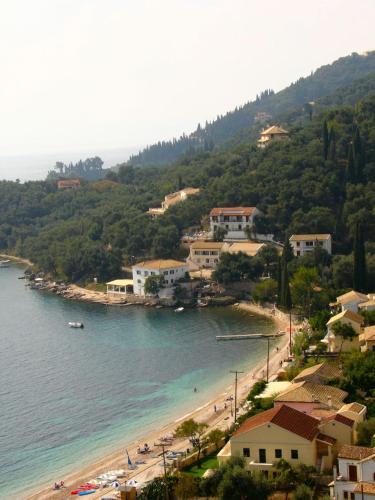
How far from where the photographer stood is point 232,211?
69.5 metres

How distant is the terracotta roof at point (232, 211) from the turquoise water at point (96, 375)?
38.8ft

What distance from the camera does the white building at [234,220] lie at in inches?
2704

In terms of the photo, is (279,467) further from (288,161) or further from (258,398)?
(288,161)

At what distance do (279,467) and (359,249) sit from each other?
89.3 ft

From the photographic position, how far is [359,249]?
51656mm

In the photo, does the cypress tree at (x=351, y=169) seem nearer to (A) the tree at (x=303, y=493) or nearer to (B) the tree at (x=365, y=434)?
(B) the tree at (x=365, y=434)

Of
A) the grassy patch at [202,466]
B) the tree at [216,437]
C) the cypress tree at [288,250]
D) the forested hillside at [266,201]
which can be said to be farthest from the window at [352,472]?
the cypress tree at [288,250]

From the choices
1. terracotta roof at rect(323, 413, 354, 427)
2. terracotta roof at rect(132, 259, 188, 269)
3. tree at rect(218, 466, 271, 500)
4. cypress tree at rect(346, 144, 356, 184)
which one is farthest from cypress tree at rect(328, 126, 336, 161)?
tree at rect(218, 466, 271, 500)

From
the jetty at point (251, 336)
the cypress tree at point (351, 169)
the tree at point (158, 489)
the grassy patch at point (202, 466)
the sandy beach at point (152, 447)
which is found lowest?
the sandy beach at point (152, 447)

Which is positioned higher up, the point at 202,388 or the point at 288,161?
the point at 288,161

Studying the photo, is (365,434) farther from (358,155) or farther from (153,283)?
(358,155)

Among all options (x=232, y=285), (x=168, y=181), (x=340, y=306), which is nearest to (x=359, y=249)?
(x=340, y=306)

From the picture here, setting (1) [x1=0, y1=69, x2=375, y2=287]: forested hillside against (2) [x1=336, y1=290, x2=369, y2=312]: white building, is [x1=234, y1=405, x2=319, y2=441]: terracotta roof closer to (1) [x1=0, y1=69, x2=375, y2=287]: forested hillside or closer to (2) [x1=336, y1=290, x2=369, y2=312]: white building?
(2) [x1=336, y1=290, x2=369, y2=312]: white building

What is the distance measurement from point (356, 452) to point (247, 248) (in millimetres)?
40214
